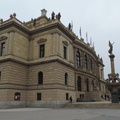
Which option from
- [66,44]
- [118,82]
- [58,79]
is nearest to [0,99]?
[58,79]

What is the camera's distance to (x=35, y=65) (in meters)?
33.6

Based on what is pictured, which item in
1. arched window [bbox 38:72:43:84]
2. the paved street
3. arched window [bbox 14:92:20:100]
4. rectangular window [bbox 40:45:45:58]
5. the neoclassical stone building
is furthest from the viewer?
rectangular window [bbox 40:45:45:58]

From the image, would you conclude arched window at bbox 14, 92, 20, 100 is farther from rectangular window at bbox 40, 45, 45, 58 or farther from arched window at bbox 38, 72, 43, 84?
rectangular window at bbox 40, 45, 45, 58

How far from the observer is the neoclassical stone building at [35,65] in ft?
97.7

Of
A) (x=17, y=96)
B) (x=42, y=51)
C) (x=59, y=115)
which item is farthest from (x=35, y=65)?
(x=59, y=115)

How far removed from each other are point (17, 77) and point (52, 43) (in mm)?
9501

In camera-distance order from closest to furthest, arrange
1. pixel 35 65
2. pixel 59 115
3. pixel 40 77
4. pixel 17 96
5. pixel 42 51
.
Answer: pixel 59 115 → pixel 17 96 → pixel 40 77 → pixel 35 65 → pixel 42 51

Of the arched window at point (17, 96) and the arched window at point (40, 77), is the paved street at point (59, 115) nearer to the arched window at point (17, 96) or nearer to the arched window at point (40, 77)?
the arched window at point (17, 96)

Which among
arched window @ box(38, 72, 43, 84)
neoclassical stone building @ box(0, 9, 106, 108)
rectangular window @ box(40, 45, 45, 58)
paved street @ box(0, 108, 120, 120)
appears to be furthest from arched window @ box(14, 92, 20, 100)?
paved street @ box(0, 108, 120, 120)

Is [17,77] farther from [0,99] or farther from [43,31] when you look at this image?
[43,31]

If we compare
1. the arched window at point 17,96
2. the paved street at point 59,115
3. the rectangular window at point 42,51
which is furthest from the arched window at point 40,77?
the paved street at point 59,115

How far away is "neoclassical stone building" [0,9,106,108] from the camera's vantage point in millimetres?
29781

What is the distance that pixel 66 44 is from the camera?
35.9 m

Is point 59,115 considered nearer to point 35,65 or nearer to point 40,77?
point 40,77
